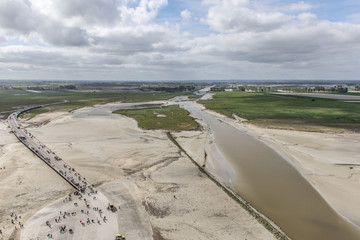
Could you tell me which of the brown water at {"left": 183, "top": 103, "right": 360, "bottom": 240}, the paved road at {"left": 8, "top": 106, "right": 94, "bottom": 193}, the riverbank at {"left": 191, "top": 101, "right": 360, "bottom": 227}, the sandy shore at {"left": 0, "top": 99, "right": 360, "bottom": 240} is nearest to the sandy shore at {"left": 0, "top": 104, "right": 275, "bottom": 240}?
the sandy shore at {"left": 0, "top": 99, "right": 360, "bottom": 240}

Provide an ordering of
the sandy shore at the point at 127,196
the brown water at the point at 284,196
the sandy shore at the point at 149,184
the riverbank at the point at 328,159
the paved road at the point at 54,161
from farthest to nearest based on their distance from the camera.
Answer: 1. the paved road at the point at 54,161
2. the riverbank at the point at 328,159
3. the brown water at the point at 284,196
4. the sandy shore at the point at 149,184
5. the sandy shore at the point at 127,196

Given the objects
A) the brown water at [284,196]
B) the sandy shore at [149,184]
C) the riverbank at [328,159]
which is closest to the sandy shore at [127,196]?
the sandy shore at [149,184]

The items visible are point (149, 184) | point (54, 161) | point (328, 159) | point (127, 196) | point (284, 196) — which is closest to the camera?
point (127, 196)

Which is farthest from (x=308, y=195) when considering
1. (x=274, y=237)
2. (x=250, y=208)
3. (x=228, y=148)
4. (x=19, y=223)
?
(x=19, y=223)

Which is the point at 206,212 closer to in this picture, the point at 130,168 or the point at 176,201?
the point at 176,201

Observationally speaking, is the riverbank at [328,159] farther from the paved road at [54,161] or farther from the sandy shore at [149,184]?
the paved road at [54,161]

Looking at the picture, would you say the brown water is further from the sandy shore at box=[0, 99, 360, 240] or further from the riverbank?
the sandy shore at box=[0, 99, 360, 240]

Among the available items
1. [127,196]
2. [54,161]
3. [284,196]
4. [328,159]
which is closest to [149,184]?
[127,196]

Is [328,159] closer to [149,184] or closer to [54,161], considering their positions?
[149,184]
